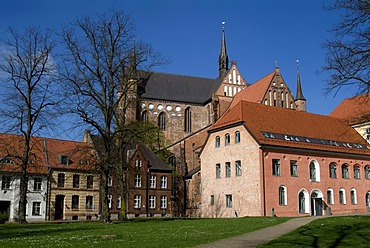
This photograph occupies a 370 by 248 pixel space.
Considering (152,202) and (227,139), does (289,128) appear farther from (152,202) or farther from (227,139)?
(152,202)

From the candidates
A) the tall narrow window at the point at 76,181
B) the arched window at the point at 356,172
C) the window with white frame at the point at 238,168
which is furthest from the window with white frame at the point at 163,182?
the arched window at the point at 356,172

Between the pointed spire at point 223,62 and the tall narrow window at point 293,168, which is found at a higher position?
the pointed spire at point 223,62

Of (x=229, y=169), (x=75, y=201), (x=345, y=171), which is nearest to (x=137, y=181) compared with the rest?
(x=75, y=201)

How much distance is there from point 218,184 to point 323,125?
14.5 metres

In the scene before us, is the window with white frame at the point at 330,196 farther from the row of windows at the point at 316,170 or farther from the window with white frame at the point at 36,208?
the window with white frame at the point at 36,208

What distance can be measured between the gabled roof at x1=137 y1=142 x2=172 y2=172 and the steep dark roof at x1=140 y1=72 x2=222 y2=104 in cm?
1456

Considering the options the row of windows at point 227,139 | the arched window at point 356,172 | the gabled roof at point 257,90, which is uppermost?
the gabled roof at point 257,90

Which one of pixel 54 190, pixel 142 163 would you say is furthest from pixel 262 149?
pixel 54 190

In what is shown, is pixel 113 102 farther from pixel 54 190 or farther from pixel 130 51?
pixel 54 190

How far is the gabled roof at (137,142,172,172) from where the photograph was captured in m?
54.8

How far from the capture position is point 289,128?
43594mm

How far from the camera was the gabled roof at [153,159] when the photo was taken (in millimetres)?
54750

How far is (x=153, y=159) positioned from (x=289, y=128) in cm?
1980

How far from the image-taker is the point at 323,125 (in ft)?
159
